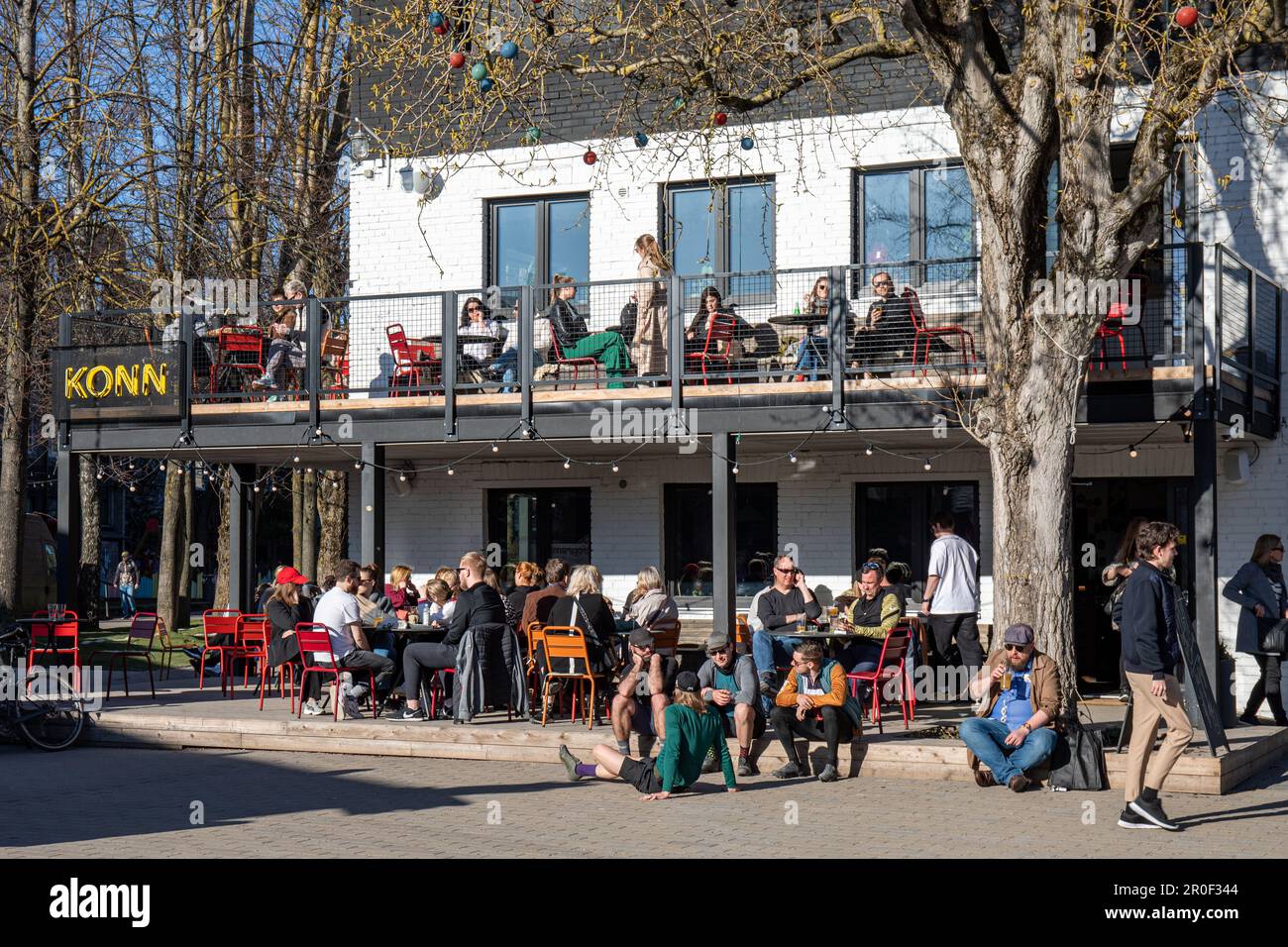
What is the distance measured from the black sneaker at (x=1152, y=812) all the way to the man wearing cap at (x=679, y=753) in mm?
2926

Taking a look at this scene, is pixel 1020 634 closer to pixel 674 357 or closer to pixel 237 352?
pixel 674 357

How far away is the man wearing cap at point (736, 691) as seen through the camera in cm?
1180

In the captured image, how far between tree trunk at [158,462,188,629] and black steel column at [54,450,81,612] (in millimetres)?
8586

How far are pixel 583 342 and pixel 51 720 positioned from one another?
21.1 feet

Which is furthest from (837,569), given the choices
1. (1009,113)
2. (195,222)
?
(195,222)

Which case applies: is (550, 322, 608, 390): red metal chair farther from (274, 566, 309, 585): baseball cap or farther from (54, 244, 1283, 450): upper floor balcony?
(274, 566, 309, 585): baseball cap

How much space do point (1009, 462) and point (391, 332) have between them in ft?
26.6

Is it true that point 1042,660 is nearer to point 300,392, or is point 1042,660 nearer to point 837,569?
point 837,569

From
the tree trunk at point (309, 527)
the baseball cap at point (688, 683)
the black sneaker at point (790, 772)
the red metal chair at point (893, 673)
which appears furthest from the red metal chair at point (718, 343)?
the tree trunk at point (309, 527)

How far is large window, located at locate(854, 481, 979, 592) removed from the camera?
17578 mm

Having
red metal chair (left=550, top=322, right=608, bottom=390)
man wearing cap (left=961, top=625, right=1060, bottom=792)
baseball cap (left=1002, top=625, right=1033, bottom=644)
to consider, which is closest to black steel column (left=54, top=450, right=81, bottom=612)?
red metal chair (left=550, top=322, right=608, bottom=390)

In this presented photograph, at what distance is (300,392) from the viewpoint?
58.0ft

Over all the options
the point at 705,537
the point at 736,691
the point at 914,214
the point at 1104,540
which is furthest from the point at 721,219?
the point at 736,691

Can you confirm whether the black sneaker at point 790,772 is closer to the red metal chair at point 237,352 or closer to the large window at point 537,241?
the red metal chair at point 237,352
